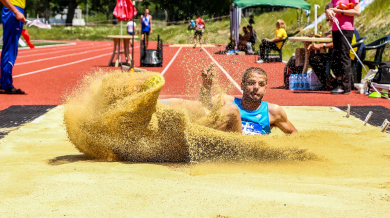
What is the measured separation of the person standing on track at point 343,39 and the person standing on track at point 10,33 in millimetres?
5471

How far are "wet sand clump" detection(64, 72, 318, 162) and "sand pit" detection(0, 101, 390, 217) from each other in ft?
0.34

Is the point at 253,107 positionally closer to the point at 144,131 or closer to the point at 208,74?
the point at 208,74

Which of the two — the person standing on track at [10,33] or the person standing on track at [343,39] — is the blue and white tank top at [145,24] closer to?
the person standing on track at [10,33]

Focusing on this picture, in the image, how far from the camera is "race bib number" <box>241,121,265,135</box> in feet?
13.5

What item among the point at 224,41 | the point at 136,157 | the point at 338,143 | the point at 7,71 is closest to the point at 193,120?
the point at 136,157

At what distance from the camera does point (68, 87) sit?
10.3m

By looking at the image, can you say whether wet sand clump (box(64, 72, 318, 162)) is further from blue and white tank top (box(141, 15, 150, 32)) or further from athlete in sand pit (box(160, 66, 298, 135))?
blue and white tank top (box(141, 15, 150, 32))

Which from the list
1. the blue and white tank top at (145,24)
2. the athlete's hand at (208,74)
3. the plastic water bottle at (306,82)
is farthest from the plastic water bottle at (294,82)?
the blue and white tank top at (145,24)

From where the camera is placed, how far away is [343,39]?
8.59 m

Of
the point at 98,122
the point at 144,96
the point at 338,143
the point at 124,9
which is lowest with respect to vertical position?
the point at 338,143

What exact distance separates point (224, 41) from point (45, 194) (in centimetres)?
3073

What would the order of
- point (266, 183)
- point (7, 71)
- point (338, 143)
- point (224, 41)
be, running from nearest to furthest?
1. point (266, 183)
2. point (338, 143)
3. point (7, 71)
4. point (224, 41)

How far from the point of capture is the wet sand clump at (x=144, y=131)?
11.6ft

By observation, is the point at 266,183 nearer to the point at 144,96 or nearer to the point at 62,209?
the point at 144,96
